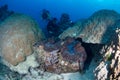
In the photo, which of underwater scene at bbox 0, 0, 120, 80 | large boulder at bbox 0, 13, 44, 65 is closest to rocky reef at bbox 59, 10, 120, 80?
underwater scene at bbox 0, 0, 120, 80

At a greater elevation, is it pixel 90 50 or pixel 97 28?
pixel 97 28

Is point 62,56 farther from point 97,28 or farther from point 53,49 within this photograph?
point 97,28

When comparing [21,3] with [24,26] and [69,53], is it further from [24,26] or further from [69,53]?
[69,53]

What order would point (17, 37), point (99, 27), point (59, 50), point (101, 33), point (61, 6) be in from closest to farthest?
1. point (59, 50)
2. point (101, 33)
3. point (99, 27)
4. point (17, 37)
5. point (61, 6)

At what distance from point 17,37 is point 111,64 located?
448 cm

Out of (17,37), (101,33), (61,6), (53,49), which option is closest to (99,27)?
(101,33)

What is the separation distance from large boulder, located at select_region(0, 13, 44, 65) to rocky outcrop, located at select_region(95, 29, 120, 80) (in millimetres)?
3649

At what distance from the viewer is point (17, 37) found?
812 cm

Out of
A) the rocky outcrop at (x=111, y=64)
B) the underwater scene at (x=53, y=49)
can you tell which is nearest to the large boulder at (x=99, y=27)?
the underwater scene at (x=53, y=49)

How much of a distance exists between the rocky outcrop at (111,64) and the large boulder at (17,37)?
3649 mm

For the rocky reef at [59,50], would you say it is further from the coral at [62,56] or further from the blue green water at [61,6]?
the blue green water at [61,6]

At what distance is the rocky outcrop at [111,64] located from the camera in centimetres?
438

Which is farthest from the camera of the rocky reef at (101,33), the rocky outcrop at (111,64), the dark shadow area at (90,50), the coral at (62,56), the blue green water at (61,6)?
the blue green water at (61,6)

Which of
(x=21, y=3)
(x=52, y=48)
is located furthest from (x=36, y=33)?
(x=21, y=3)
